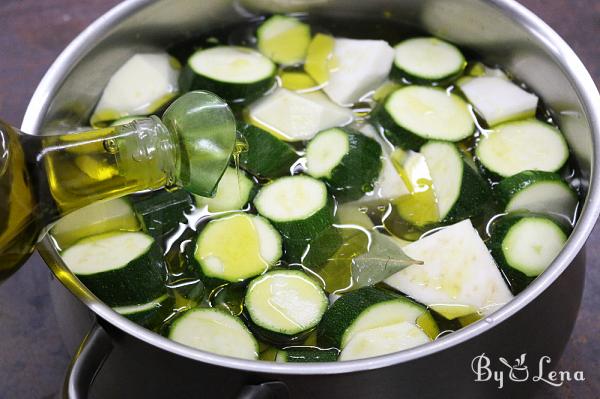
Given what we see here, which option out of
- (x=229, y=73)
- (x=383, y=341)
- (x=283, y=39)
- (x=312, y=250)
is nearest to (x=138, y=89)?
(x=229, y=73)

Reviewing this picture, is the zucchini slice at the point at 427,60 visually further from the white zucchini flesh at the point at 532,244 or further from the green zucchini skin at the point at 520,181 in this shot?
the white zucchini flesh at the point at 532,244

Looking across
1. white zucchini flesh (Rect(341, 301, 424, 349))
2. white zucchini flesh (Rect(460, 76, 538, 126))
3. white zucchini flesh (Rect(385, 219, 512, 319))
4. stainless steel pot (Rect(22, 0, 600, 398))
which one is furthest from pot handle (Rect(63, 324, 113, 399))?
white zucchini flesh (Rect(460, 76, 538, 126))

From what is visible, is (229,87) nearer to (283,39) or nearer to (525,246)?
(283,39)

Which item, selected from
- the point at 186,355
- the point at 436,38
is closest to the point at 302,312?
the point at 186,355

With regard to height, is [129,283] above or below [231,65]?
below

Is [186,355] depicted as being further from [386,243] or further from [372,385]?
[386,243]

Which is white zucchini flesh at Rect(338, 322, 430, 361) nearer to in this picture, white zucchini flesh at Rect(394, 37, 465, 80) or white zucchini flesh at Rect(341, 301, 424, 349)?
white zucchini flesh at Rect(341, 301, 424, 349)
